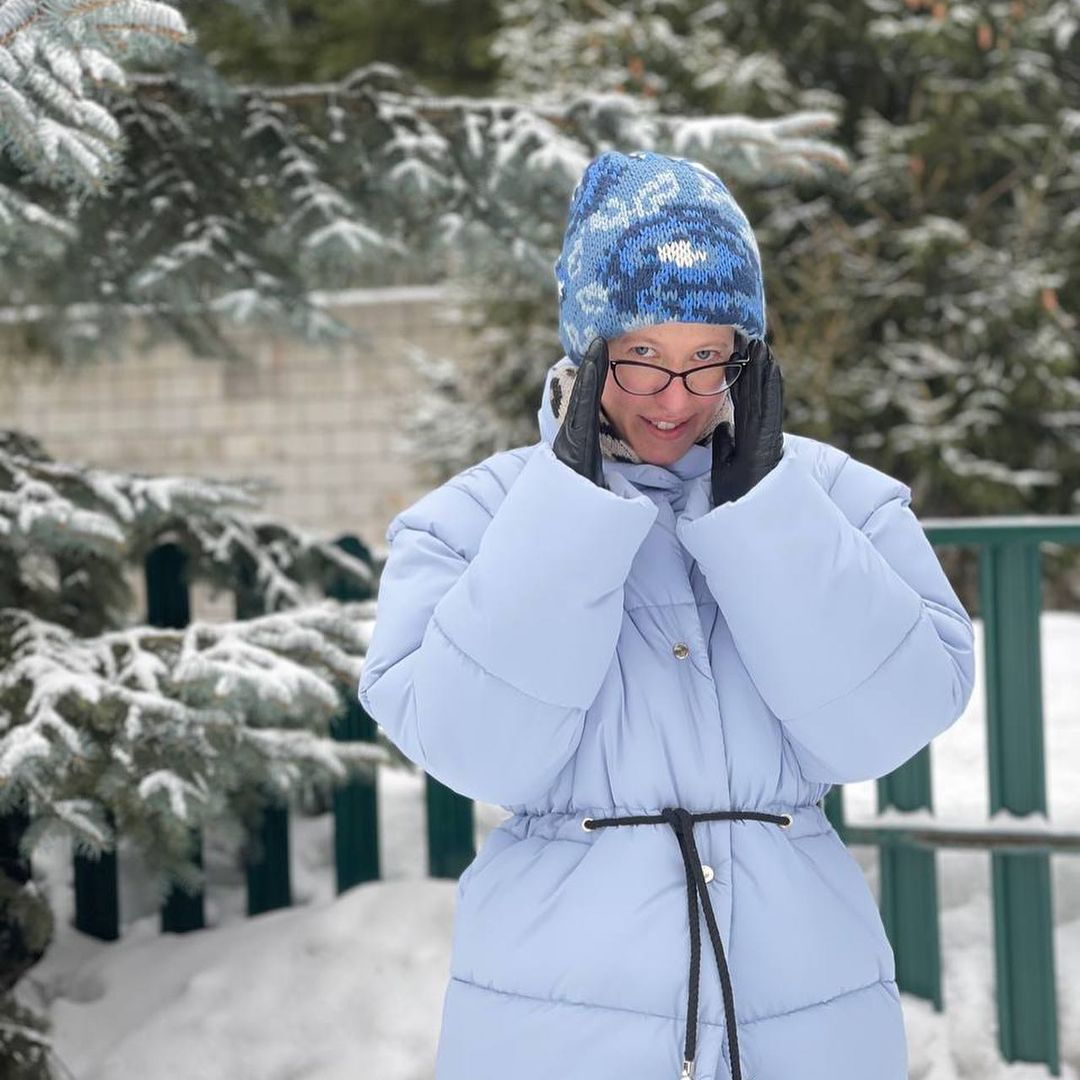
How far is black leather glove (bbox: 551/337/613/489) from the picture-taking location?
1.33m

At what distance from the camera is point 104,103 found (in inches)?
120

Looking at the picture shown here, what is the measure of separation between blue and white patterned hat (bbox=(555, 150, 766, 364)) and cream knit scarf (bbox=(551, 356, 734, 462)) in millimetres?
55

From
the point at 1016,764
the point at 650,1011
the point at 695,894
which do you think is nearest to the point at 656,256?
the point at 695,894

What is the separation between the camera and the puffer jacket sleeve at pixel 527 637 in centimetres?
130

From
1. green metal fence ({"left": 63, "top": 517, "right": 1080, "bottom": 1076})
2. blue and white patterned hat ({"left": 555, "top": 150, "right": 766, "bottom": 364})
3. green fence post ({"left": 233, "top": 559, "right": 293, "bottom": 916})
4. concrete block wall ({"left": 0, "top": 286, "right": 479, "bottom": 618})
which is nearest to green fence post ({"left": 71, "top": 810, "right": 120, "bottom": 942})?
green fence post ({"left": 233, "top": 559, "right": 293, "bottom": 916})

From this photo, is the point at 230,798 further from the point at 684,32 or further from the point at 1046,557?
the point at 684,32

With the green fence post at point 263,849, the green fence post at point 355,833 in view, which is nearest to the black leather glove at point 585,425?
the green fence post at point 263,849

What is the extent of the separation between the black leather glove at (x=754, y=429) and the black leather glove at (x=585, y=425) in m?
0.14

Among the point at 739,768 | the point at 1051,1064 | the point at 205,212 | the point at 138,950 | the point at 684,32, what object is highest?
the point at 684,32

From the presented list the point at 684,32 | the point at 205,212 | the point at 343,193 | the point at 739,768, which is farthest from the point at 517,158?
the point at 684,32

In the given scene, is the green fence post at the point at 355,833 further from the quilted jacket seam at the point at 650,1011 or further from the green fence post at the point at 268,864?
the quilted jacket seam at the point at 650,1011

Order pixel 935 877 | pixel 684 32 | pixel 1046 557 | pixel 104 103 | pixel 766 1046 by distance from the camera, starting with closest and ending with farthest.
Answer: pixel 766 1046, pixel 104 103, pixel 935 877, pixel 1046 557, pixel 684 32

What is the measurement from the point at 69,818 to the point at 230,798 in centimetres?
88

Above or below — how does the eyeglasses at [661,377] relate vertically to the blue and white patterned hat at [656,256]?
below
